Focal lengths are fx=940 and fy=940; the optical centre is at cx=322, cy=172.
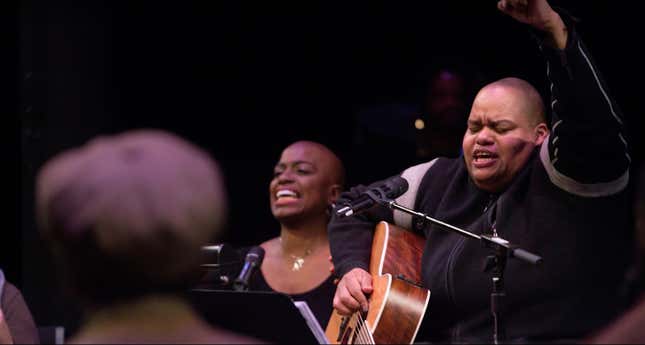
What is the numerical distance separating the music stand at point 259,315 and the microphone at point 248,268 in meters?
0.89

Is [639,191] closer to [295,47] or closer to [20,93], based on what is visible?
[295,47]

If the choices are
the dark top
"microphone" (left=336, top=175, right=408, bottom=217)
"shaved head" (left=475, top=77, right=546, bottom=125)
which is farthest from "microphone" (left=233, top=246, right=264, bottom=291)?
"shaved head" (left=475, top=77, right=546, bottom=125)

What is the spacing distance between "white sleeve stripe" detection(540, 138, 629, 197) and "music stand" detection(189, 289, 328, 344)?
3.28 ft

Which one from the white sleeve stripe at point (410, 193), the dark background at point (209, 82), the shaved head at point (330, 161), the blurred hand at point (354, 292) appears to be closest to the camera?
the blurred hand at point (354, 292)

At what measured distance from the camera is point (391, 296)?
359 centimetres

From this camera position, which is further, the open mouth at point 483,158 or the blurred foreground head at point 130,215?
the open mouth at point 483,158

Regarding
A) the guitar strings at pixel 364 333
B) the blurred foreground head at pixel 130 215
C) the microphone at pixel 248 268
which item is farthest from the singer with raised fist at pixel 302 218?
the blurred foreground head at pixel 130 215

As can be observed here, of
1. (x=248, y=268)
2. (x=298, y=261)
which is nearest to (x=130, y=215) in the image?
(x=248, y=268)

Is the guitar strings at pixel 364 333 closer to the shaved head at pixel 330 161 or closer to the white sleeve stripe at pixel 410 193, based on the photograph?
the white sleeve stripe at pixel 410 193

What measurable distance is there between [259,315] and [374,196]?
2.04 ft

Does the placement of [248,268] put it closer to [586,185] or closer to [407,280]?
[407,280]

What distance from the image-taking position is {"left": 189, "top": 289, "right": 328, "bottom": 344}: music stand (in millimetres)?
3035

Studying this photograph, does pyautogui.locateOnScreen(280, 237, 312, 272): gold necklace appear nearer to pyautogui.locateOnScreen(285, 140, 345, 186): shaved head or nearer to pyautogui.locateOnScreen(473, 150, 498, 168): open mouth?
pyautogui.locateOnScreen(285, 140, 345, 186): shaved head

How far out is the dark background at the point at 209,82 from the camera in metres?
5.55
